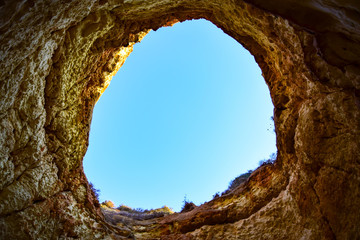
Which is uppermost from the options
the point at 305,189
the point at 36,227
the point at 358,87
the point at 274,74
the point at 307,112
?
the point at 274,74

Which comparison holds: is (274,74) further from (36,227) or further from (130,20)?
(36,227)

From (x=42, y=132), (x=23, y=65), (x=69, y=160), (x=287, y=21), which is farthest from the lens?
(x=69, y=160)

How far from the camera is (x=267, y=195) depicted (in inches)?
283

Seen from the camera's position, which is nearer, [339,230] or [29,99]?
[339,230]

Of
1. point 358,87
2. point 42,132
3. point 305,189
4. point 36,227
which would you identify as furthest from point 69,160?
point 358,87

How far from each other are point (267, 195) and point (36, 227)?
21.5ft

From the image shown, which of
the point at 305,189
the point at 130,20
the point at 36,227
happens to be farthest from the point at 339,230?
the point at 130,20

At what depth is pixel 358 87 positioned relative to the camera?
410 cm

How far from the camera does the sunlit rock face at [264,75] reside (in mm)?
4348

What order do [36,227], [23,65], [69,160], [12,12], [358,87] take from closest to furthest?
[12,12] → [358,87] → [23,65] → [36,227] → [69,160]

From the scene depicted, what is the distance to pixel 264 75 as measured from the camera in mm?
7906

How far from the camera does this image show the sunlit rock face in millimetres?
4348

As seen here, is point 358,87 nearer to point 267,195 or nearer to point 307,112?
point 307,112

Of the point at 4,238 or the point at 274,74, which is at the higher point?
the point at 274,74
